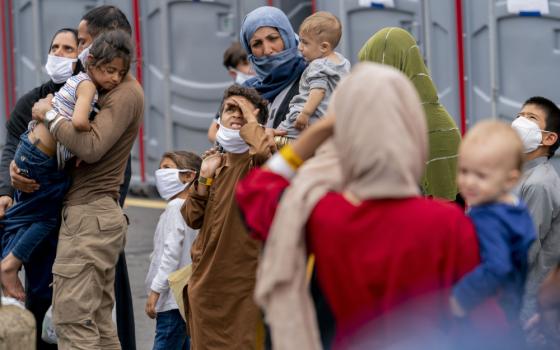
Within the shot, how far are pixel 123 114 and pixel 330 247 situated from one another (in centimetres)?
222

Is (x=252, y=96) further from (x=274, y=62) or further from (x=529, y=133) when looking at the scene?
(x=529, y=133)

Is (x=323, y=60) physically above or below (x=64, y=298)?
above

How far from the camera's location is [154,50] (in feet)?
37.5

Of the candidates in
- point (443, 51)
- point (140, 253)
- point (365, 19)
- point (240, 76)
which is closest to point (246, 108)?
point (240, 76)

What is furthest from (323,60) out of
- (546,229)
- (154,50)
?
(154,50)

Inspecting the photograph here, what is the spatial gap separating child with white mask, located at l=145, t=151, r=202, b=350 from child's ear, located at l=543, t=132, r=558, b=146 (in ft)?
5.18

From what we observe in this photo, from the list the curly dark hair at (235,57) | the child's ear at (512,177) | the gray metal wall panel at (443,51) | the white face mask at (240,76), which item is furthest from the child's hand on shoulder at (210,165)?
the gray metal wall panel at (443,51)

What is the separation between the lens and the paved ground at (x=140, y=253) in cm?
697

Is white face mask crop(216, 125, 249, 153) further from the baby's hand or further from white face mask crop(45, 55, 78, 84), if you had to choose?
white face mask crop(45, 55, 78, 84)

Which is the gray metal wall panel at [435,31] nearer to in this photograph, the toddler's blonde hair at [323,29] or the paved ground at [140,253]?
the paved ground at [140,253]

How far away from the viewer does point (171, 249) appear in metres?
5.64

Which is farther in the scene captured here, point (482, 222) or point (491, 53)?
point (491, 53)

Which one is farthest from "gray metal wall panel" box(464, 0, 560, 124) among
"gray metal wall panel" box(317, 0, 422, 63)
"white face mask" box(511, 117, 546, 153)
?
"white face mask" box(511, 117, 546, 153)

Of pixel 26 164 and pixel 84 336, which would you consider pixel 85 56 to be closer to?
pixel 26 164
